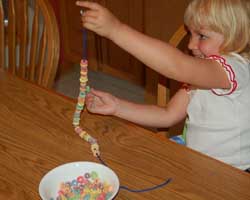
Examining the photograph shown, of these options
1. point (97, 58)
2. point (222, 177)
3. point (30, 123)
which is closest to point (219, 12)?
point (222, 177)

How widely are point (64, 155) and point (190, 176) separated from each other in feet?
0.99

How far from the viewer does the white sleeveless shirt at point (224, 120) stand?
4.21 feet

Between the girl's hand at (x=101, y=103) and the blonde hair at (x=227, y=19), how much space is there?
32 centimetres

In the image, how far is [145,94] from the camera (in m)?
3.03

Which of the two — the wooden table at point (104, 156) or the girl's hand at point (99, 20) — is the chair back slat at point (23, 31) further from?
the girl's hand at point (99, 20)

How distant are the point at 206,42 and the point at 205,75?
0.17m

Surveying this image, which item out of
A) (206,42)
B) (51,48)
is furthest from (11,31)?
(206,42)

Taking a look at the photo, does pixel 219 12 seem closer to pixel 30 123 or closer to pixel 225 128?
pixel 225 128

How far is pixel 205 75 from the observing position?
115 centimetres

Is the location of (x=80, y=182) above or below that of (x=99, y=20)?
below

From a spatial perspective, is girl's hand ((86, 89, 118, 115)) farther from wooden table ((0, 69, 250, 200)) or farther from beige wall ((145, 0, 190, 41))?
beige wall ((145, 0, 190, 41))

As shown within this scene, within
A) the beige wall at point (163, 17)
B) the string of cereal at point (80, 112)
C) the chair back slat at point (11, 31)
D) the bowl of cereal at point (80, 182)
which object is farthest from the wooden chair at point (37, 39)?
the beige wall at point (163, 17)

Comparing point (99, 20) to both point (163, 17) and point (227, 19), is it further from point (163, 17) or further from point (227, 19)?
point (163, 17)

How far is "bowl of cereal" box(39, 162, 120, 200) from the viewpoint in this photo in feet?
3.26
